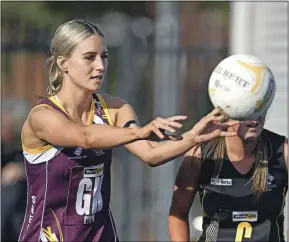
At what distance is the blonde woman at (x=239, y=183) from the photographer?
5.46m

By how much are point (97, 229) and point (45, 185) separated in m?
0.40

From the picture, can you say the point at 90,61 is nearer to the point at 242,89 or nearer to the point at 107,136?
the point at 107,136

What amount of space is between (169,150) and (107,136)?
34 cm

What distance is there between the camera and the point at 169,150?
198 inches

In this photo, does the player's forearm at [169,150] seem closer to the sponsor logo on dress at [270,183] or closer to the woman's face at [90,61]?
the woman's face at [90,61]

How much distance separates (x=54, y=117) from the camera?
5.13 m

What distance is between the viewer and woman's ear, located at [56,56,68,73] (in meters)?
5.29

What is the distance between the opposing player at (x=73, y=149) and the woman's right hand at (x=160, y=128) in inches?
8.2

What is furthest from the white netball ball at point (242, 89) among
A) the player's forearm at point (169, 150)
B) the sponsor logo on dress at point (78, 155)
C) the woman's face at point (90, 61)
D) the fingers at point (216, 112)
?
the sponsor logo on dress at point (78, 155)

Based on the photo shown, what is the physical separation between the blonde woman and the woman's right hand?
653mm

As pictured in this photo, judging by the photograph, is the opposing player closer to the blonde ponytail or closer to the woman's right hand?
the blonde ponytail

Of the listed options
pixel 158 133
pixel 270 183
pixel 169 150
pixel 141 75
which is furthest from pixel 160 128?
pixel 141 75

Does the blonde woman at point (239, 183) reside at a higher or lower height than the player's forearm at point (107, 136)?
lower

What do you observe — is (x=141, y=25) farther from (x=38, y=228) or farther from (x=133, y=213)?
(x=38, y=228)
